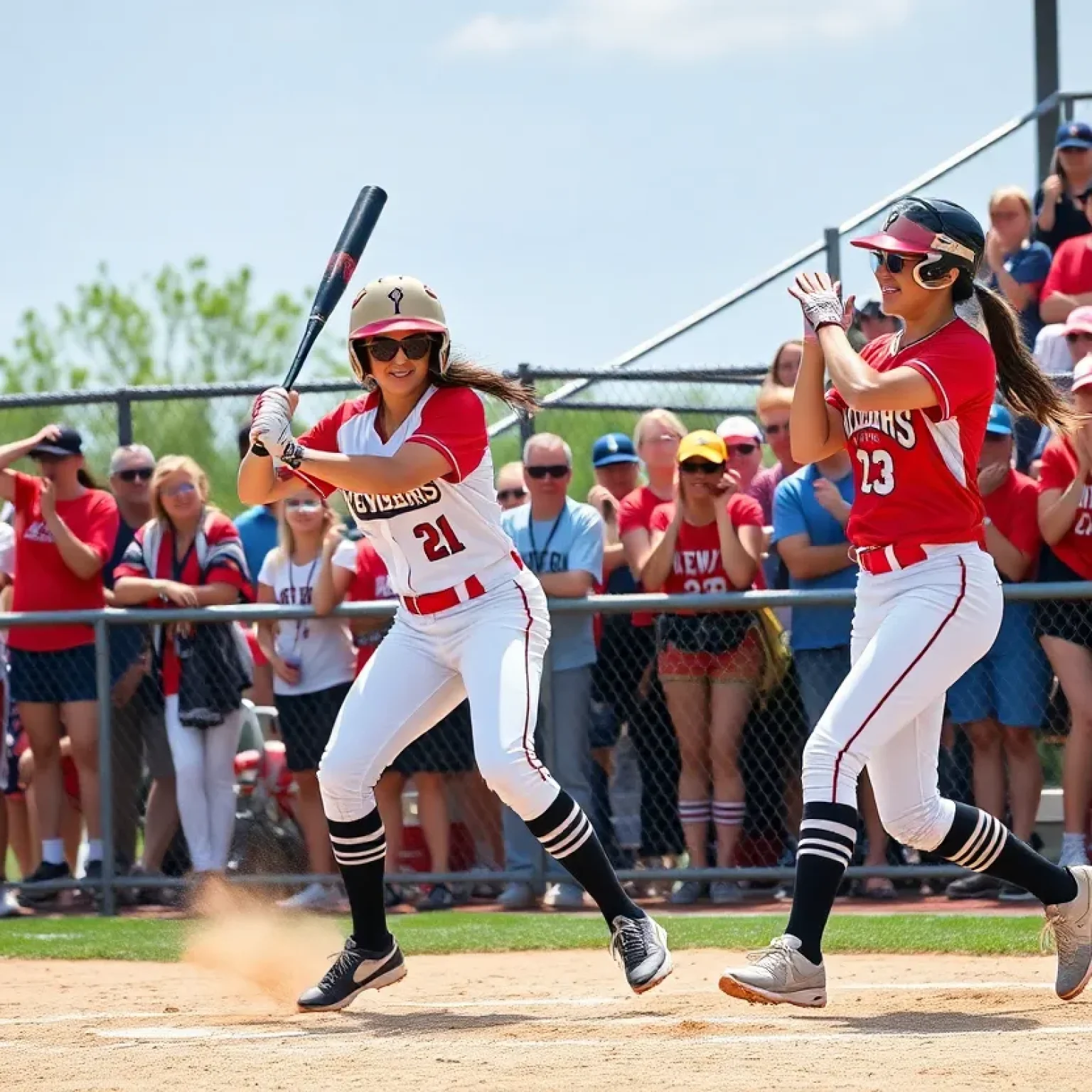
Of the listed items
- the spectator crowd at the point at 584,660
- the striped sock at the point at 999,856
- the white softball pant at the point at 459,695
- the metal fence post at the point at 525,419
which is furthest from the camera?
the metal fence post at the point at 525,419

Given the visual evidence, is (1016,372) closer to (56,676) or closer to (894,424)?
(894,424)

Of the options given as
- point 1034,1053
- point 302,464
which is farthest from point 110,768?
point 1034,1053

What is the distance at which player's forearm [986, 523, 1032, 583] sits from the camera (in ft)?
26.9

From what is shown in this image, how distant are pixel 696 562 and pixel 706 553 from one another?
0.06 meters

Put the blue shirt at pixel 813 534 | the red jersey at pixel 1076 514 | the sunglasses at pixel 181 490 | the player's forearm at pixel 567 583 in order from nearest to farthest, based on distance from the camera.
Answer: the red jersey at pixel 1076 514
the blue shirt at pixel 813 534
the player's forearm at pixel 567 583
the sunglasses at pixel 181 490

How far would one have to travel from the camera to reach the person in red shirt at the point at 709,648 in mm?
8430

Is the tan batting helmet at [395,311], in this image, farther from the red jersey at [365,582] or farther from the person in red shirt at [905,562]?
the red jersey at [365,582]

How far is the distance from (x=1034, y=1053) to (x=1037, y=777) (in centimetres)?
383

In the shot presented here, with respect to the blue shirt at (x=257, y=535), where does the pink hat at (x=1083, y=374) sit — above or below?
above

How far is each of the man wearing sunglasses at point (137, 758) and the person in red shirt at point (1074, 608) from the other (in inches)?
172

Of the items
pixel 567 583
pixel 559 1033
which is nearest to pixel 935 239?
pixel 559 1033

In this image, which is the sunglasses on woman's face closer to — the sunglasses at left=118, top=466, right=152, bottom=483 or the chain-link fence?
the chain-link fence

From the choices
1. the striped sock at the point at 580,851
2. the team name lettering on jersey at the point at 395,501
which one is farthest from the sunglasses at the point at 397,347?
the striped sock at the point at 580,851

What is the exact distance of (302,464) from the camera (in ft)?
17.5
